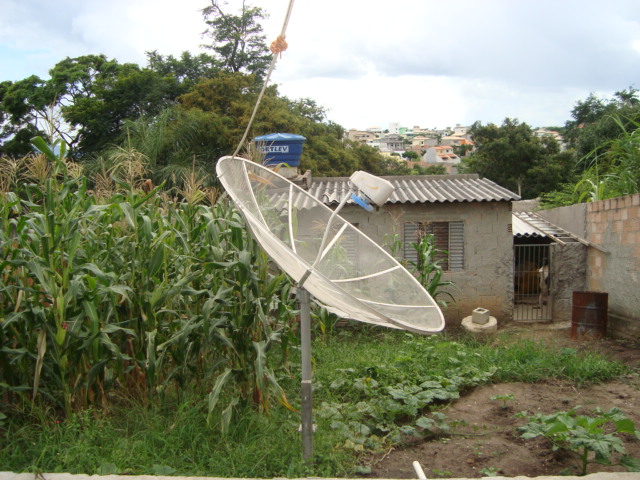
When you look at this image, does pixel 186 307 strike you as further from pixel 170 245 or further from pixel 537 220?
pixel 537 220

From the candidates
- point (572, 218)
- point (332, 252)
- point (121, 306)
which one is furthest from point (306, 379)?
point (572, 218)

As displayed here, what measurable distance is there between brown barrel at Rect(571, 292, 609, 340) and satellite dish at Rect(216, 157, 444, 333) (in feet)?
17.0

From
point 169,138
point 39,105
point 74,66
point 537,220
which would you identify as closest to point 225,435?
point 537,220

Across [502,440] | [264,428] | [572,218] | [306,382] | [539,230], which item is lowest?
[502,440]

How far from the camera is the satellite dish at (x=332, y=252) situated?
2.84m

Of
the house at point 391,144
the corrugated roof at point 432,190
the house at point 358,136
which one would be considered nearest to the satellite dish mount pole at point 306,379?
the corrugated roof at point 432,190

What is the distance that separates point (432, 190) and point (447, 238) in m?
1.01

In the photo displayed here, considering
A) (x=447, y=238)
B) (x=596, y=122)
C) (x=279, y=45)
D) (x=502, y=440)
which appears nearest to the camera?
(x=279, y=45)

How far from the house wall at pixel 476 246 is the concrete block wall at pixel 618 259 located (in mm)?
1369

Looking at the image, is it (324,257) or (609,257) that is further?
(609,257)

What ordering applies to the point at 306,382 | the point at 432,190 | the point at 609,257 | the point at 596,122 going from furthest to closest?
1. the point at 596,122
2. the point at 432,190
3. the point at 609,257
4. the point at 306,382

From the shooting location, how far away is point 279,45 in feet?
10.1

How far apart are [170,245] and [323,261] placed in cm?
125

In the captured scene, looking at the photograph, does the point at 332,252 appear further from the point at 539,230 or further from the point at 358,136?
the point at 358,136
